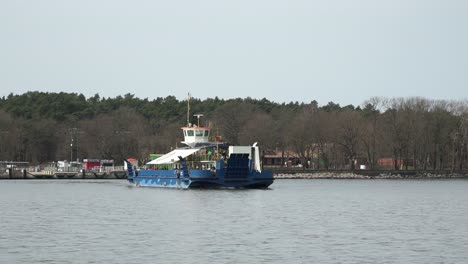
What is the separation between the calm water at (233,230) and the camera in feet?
147

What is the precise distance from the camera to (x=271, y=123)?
196 metres

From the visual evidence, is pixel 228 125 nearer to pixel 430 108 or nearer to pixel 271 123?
pixel 271 123

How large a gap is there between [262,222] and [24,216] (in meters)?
18.5

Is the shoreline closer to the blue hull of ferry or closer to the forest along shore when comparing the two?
the forest along shore

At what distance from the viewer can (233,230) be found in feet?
185

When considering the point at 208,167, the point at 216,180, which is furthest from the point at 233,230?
the point at 208,167

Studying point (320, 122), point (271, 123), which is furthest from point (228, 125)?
point (320, 122)

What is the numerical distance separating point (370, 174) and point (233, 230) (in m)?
116

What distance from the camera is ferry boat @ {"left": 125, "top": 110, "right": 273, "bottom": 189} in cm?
9969

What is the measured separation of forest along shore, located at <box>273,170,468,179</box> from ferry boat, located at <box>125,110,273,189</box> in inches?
2118

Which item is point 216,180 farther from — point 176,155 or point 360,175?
point 360,175

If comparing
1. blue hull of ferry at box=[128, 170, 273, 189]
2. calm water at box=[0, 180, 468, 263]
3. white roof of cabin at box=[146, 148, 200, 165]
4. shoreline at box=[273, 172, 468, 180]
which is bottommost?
calm water at box=[0, 180, 468, 263]

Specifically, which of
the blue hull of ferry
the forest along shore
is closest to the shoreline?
the forest along shore

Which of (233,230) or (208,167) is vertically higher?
(208,167)
